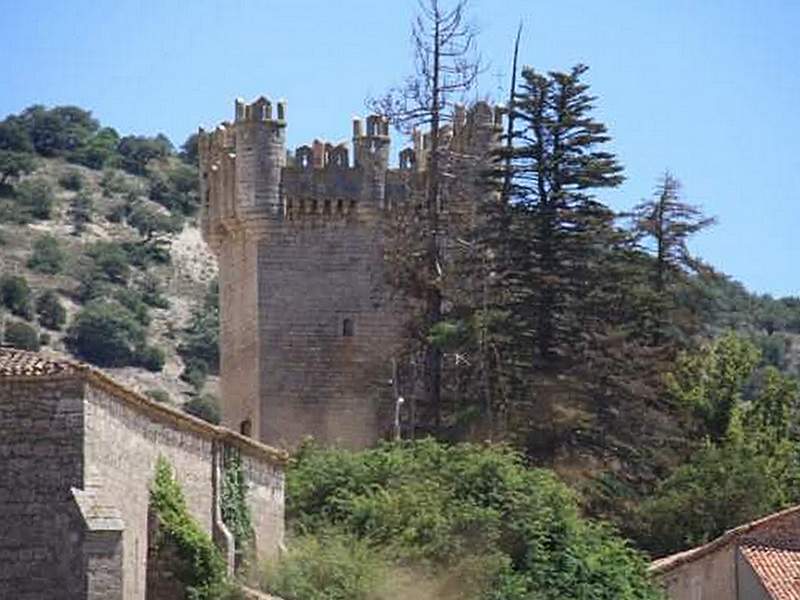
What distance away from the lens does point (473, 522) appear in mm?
43594

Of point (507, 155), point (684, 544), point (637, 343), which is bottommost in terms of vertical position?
point (684, 544)

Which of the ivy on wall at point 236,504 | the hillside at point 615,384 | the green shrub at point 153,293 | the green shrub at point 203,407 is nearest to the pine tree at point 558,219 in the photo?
the hillside at point 615,384

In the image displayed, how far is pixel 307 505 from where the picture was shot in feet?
150

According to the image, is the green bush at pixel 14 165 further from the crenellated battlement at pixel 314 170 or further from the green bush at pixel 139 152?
the crenellated battlement at pixel 314 170

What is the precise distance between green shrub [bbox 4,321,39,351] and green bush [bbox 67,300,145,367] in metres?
1.49

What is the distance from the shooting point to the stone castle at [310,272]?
58.7 metres

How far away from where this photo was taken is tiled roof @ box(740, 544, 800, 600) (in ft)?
159

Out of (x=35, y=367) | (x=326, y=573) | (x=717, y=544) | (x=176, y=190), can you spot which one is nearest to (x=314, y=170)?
(x=717, y=544)

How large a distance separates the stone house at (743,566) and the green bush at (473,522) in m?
2.91

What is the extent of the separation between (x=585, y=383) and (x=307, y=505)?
10499 mm

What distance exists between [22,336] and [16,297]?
5648 mm

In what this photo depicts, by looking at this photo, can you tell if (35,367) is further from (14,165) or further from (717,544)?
(14,165)

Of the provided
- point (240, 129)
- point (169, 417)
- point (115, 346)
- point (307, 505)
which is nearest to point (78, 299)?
point (115, 346)

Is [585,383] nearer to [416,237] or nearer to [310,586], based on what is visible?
[416,237]
